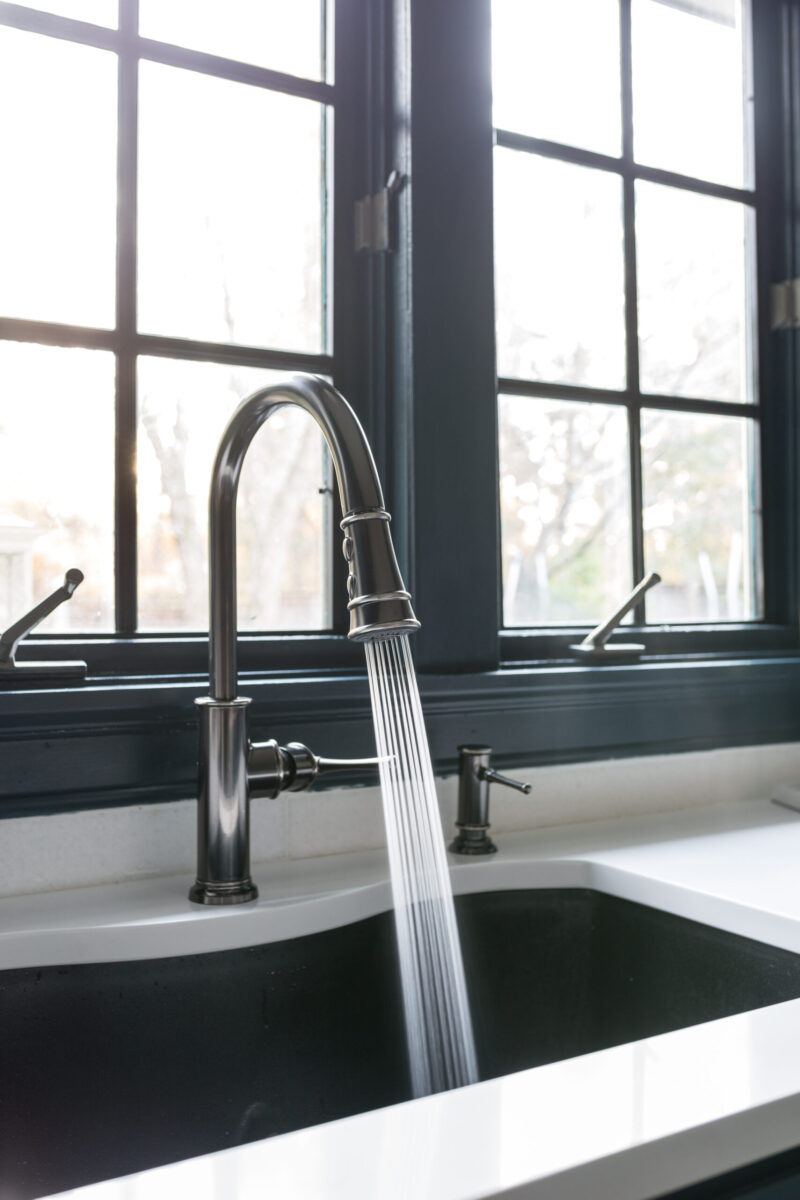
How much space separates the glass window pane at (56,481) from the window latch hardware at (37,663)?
0.35 feet

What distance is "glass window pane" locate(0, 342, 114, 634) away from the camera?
1.11 meters

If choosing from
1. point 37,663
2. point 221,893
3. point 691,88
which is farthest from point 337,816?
point 691,88

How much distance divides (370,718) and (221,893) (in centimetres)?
29

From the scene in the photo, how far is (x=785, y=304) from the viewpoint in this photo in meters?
1.67

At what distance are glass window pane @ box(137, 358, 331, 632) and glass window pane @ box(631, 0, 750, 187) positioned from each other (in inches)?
30.4

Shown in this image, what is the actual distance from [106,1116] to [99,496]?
2.02 feet

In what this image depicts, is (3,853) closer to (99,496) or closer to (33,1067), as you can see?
(33,1067)

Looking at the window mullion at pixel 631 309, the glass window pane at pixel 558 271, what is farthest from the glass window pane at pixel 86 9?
the window mullion at pixel 631 309

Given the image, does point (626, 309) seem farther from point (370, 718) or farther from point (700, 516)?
point (370, 718)

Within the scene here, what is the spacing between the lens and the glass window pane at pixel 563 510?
1.44m

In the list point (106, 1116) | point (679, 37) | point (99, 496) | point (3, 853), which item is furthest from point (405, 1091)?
point (679, 37)

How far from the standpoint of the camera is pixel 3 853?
0.96 metres

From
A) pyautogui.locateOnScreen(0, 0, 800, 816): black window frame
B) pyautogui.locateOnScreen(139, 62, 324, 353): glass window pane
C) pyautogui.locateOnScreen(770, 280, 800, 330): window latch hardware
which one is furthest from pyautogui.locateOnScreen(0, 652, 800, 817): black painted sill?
pyautogui.locateOnScreen(770, 280, 800, 330): window latch hardware

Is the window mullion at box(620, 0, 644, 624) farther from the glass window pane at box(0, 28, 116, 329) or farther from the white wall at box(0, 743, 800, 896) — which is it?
the glass window pane at box(0, 28, 116, 329)
